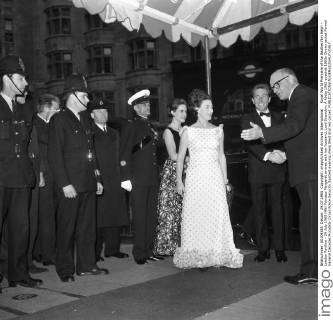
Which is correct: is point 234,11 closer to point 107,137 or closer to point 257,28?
point 257,28

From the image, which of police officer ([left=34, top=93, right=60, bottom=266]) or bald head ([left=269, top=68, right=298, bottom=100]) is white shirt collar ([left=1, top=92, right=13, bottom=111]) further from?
bald head ([left=269, top=68, right=298, bottom=100])

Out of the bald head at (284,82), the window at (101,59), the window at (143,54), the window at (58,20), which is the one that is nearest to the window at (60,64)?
the window at (58,20)

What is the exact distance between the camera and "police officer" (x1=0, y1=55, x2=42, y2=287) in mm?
4660

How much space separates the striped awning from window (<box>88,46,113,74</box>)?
26.2m

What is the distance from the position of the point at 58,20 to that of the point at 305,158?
32.1 meters

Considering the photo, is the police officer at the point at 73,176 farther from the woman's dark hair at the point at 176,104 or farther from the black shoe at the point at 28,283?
the woman's dark hair at the point at 176,104

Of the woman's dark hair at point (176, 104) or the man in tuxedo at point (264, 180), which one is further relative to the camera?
the woman's dark hair at point (176, 104)

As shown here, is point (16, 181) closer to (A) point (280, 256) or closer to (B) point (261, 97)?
(B) point (261, 97)

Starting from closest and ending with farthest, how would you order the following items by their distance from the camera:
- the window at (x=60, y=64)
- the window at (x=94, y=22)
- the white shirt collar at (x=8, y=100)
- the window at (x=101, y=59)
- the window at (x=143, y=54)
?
the white shirt collar at (x=8, y=100) < the window at (x=143, y=54) < the window at (x=94, y=22) < the window at (x=101, y=59) < the window at (x=60, y=64)

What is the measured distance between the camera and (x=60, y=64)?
3434 cm

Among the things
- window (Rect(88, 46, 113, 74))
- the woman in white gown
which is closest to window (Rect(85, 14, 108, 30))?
window (Rect(88, 46, 113, 74))

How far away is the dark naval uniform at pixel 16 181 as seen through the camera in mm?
4652

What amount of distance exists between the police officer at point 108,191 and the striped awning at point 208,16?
126 cm

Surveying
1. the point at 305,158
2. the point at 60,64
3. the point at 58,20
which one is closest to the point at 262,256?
the point at 305,158
